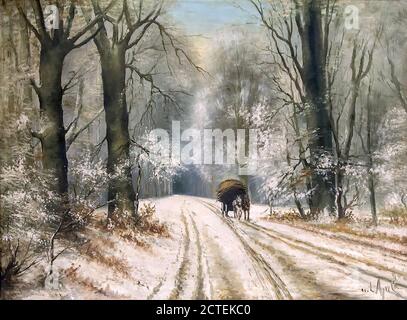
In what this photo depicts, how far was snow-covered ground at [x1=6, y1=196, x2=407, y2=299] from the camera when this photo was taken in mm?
3906

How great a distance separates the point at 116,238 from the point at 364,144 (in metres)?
2.33

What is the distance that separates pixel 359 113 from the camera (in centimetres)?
444

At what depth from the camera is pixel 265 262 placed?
163 inches

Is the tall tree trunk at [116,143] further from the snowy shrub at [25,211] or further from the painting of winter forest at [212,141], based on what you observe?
the snowy shrub at [25,211]

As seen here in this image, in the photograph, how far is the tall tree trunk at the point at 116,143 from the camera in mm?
4289

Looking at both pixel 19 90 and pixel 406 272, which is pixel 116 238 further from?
pixel 406 272

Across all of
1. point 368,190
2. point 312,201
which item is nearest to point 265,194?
point 312,201

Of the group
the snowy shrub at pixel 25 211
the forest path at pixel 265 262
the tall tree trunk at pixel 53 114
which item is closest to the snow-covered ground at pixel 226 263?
the forest path at pixel 265 262

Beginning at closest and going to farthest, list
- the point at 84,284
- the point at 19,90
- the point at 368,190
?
1. the point at 84,284
2. the point at 19,90
3. the point at 368,190

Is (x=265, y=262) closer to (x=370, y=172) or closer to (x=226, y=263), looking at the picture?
(x=226, y=263)

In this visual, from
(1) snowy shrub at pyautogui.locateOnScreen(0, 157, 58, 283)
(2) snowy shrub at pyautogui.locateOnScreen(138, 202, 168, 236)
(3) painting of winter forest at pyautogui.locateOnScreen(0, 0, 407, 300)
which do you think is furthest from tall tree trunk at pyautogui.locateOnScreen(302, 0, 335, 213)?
(1) snowy shrub at pyautogui.locateOnScreen(0, 157, 58, 283)

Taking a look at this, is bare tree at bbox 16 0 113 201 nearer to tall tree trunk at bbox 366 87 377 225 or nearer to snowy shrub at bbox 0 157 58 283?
snowy shrub at bbox 0 157 58 283

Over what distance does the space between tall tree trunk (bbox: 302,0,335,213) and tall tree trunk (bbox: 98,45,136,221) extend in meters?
1.62
